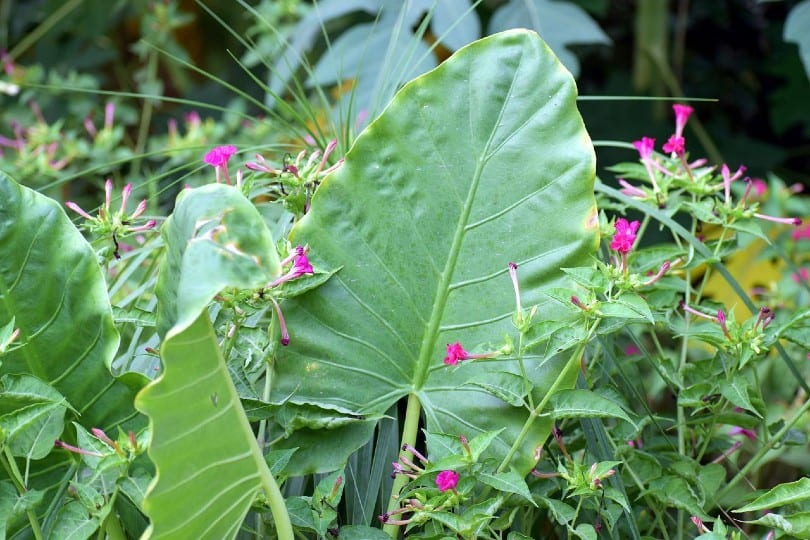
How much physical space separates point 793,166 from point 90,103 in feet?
6.42

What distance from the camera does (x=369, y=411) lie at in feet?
2.31

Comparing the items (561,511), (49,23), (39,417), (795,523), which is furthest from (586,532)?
(49,23)

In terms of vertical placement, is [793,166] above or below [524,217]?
below

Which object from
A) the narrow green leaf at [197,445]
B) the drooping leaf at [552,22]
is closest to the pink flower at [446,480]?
the narrow green leaf at [197,445]

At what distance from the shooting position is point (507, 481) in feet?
1.94

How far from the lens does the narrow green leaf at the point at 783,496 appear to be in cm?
58

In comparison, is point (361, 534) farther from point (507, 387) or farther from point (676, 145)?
point (676, 145)

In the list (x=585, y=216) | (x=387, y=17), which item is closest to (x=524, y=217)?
(x=585, y=216)

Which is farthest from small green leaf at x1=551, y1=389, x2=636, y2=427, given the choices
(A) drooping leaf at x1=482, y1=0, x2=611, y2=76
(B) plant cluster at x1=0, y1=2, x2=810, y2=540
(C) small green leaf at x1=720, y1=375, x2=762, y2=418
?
(A) drooping leaf at x1=482, y1=0, x2=611, y2=76

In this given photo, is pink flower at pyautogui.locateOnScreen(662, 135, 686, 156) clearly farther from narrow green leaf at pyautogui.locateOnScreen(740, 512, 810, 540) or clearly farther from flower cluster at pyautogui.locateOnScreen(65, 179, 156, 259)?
flower cluster at pyautogui.locateOnScreen(65, 179, 156, 259)

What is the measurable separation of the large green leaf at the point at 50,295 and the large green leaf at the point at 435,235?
0.13 m

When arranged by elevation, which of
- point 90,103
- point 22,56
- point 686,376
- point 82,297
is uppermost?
point 82,297

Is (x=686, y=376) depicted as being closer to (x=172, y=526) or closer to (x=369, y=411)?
(x=369, y=411)

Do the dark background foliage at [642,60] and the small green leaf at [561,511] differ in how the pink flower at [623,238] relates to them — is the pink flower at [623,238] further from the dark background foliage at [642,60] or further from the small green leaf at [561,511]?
the dark background foliage at [642,60]
